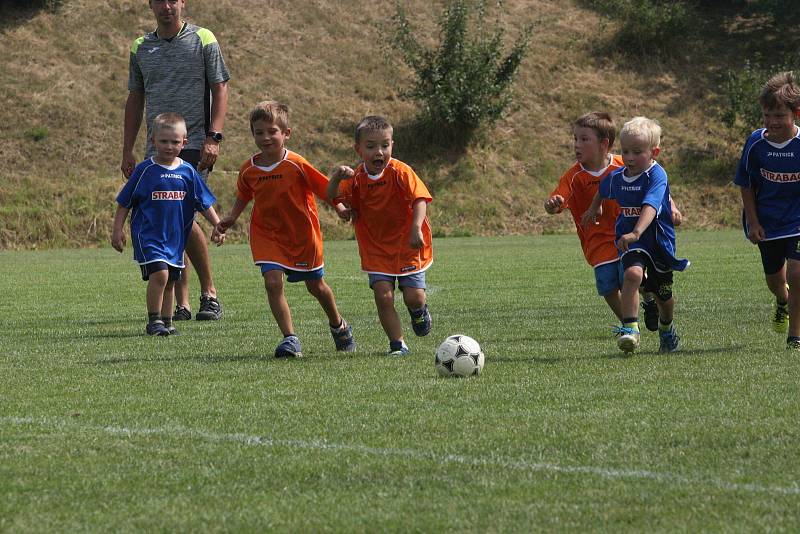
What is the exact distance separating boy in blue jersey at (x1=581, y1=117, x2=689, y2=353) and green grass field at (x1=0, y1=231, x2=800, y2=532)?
34cm

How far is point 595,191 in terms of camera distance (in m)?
8.79

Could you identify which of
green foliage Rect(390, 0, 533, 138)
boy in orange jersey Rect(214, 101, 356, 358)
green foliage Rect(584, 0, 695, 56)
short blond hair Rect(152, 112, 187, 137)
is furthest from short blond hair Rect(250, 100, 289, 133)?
green foliage Rect(584, 0, 695, 56)

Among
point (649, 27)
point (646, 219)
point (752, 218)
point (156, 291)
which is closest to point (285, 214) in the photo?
point (156, 291)

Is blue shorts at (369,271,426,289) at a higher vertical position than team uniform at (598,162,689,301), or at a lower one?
lower

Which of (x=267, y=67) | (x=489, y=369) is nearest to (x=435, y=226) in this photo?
(x=267, y=67)

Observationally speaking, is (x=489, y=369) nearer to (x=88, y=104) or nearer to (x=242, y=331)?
(x=242, y=331)

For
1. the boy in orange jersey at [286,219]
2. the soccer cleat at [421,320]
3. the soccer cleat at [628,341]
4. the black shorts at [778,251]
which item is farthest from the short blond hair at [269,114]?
the black shorts at [778,251]

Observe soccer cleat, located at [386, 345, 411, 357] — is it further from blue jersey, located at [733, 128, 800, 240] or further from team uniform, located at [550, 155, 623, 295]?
blue jersey, located at [733, 128, 800, 240]

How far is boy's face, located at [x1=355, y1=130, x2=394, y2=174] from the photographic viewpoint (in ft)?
24.8

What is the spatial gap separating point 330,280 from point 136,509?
1148 cm

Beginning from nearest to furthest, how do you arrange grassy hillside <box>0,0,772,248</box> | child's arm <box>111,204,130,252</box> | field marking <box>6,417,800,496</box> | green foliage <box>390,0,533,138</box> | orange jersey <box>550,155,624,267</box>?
field marking <box>6,417,800,496</box>, orange jersey <box>550,155,624,267</box>, child's arm <box>111,204,130,252</box>, grassy hillside <box>0,0,772,248</box>, green foliage <box>390,0,533,138</box>

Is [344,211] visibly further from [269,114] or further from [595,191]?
[595,191]

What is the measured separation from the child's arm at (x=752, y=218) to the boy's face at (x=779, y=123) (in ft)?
1.29

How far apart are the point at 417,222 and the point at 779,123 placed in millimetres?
2329
